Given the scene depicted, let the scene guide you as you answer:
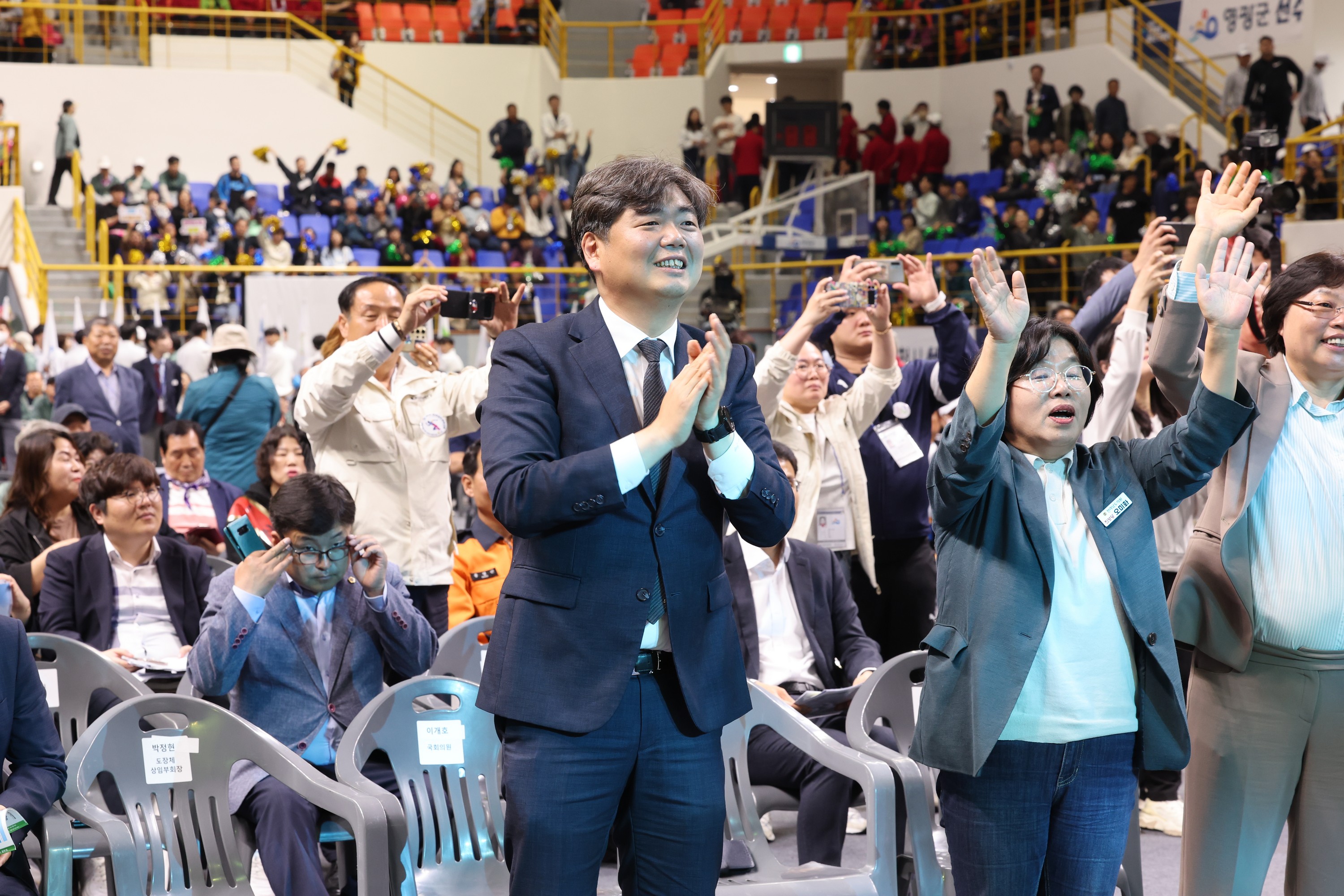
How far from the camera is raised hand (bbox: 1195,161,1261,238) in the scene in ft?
7.68

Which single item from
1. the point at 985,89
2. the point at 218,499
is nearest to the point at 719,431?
the point at 218,499

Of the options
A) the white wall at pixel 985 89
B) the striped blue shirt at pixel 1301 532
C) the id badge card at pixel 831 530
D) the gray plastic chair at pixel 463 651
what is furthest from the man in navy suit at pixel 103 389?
the white wall at pixel 985 89

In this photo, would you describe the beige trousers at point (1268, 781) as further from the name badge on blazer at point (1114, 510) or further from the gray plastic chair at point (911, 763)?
the name badge on blazer at point (1114, 510)

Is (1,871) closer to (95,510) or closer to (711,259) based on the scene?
(95,510)

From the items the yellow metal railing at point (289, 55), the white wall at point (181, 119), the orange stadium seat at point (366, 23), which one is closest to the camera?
the white wall at point (181, 119)

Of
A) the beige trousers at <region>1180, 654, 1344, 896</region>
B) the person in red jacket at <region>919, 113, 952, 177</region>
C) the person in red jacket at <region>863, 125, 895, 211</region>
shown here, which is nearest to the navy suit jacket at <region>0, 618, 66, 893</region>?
the beige trousers at <region>1180, 654, 1344, 896</region>

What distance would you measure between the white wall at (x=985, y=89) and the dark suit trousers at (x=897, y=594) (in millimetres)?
11245

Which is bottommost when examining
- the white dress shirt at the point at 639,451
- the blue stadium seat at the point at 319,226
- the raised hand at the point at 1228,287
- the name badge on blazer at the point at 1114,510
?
the name badge on blazer at the point at 1114,510

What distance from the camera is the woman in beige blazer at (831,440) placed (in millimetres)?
4352

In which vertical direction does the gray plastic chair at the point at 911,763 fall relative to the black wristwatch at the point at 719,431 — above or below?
below

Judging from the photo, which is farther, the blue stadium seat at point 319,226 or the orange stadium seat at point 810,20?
the orange stadium seat at point 810,20

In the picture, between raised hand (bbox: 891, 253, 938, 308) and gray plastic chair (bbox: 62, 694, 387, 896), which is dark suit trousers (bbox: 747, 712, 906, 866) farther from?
raised hand (bbox: 891, 253, 938, 308)

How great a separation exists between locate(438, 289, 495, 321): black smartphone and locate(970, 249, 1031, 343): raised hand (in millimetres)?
1754

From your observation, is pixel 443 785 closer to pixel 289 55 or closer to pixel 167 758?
pixel 167 758
